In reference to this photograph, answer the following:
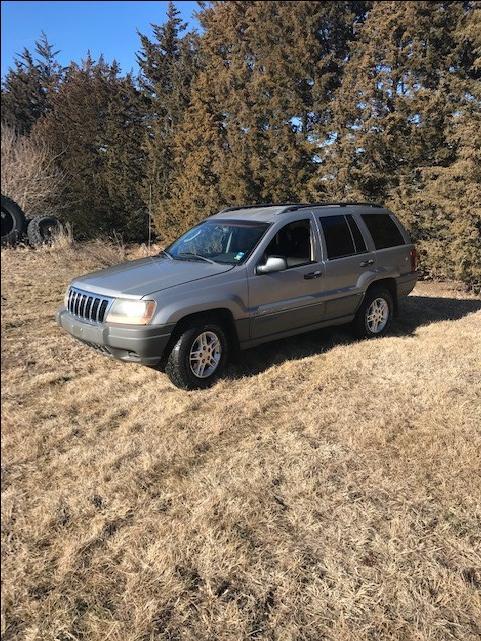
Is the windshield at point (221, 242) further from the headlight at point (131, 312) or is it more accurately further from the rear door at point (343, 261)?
the headlight at point (131, 312)

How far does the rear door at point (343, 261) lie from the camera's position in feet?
19.1

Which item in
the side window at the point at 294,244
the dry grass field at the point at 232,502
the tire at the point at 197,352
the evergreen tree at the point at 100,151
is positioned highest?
the evergreen tree at the point at 100,151

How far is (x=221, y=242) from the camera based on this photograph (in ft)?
18.2

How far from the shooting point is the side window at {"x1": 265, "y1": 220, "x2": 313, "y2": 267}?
17.7 feet

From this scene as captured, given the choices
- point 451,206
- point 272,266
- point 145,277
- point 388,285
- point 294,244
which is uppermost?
point 451,206

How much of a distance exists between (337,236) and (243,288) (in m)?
1.77

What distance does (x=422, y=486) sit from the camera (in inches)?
123

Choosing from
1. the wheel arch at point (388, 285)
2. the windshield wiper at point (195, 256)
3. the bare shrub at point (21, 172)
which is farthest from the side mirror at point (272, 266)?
the bare shrub at point (21, 172)

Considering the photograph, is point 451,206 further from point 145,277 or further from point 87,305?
point 87,305

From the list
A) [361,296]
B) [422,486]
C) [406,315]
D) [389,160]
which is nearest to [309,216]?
[361,296]

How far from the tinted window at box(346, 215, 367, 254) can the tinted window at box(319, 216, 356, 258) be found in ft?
0.23

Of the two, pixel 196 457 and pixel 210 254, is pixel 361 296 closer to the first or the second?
pixel 210 254

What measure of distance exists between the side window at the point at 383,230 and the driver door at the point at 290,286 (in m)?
1.14

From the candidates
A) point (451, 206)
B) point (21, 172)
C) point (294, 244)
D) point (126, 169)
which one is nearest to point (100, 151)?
point (126, 169)
